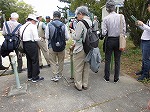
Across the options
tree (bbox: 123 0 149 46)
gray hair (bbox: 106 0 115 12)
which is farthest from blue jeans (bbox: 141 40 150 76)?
tree (bbox: 123 0 149 46)

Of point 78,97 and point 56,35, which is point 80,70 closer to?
point 78,97

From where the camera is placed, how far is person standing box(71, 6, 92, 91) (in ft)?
12.7

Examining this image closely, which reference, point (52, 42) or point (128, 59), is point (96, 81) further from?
point (128, 59)

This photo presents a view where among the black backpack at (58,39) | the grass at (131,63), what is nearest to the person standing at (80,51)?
the black backpack at (58,39)

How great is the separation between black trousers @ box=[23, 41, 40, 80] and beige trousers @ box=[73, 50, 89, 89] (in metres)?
1.13

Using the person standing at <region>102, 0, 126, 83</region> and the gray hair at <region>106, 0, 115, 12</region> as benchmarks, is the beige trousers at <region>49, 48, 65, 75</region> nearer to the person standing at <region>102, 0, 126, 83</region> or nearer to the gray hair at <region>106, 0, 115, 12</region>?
the person standing at <region>102, 0, 126, 83</region>

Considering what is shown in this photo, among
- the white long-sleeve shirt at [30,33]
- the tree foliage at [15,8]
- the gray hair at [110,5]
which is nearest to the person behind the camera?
the gray hair at [110,5]

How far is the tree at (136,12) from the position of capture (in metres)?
7.76

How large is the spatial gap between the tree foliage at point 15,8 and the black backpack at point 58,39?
47742 mm

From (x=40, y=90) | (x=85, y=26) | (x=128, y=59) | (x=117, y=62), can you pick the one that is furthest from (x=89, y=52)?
(x=128, y=59)

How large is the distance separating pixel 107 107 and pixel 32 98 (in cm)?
167

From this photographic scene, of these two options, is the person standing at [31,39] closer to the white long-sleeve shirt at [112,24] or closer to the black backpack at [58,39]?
the black backpack at [58,39]

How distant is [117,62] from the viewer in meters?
4.55

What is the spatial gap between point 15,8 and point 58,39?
60486mm
